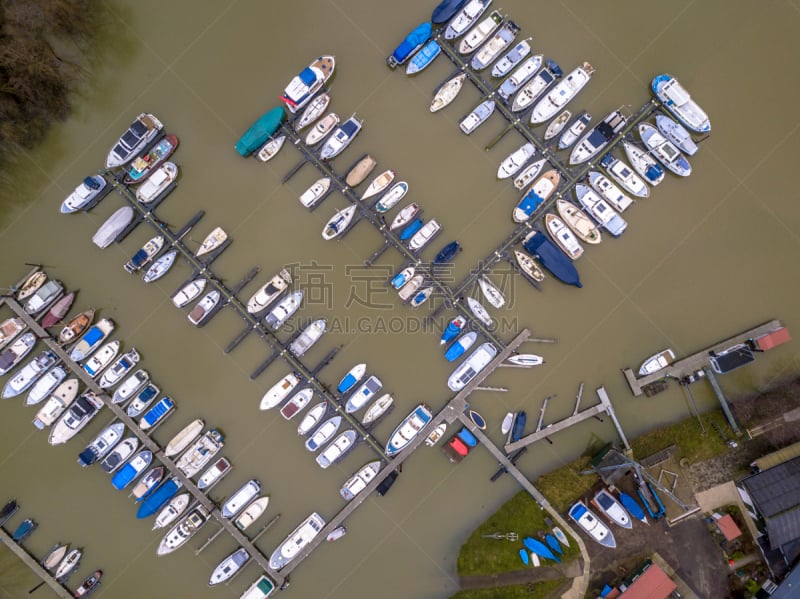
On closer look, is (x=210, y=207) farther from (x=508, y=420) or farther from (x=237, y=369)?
(x=508, y=420)

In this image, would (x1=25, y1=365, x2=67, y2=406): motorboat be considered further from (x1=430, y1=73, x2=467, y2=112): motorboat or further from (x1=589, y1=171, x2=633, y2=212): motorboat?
(x1=589, y1=171, x2=633, y2=212): motorboat

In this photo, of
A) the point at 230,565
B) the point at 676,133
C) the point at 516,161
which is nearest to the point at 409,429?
the point at 230,565

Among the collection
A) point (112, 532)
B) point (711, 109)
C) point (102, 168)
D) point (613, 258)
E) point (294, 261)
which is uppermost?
point (102, 168)

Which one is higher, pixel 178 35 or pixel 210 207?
pixel 178 35

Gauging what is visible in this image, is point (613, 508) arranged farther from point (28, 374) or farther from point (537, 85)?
point (28, 374)

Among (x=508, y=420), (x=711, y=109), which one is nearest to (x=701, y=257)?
(x=711, y=109)

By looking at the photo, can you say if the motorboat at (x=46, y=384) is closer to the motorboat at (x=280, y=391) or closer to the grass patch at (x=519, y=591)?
the motorboat at (x=280, y=391)
